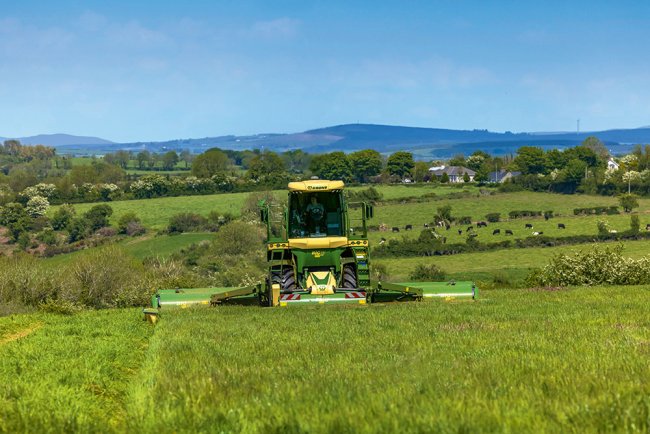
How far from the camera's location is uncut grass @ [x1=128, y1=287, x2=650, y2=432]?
288 inches

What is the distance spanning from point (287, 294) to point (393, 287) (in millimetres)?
3189

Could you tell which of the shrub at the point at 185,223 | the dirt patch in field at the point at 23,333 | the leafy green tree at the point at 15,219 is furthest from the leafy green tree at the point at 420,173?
the dirt patch in field at the point at 23,333

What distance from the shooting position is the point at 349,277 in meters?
24.9

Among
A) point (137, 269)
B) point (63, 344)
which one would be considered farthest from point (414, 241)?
point (63, 344)

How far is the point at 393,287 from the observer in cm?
2381

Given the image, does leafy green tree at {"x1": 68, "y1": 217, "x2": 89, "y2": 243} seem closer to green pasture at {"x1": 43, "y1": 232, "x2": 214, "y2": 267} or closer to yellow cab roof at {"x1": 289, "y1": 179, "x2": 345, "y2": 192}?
green pasture at {"x1": 43, "y1": 232, "x2": 214, "y2": 267}

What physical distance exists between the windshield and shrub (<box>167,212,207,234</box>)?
331 feet

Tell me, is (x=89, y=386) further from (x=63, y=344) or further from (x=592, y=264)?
(x=592, y=264)

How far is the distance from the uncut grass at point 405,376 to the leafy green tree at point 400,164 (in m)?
177

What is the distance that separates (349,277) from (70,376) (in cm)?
1406

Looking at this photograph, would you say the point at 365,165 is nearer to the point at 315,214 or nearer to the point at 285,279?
the point at 315,214

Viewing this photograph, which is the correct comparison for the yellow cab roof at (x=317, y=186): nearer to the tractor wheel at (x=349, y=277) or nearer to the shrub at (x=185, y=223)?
the tractor wheel at (x=349, y=277)

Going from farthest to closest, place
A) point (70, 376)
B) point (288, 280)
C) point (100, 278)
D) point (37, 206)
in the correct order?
point (37, 206)
point (100, 278)
point (288, 280)
point (70, 376)

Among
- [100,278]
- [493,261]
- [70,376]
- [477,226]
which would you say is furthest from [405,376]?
[477,226]
